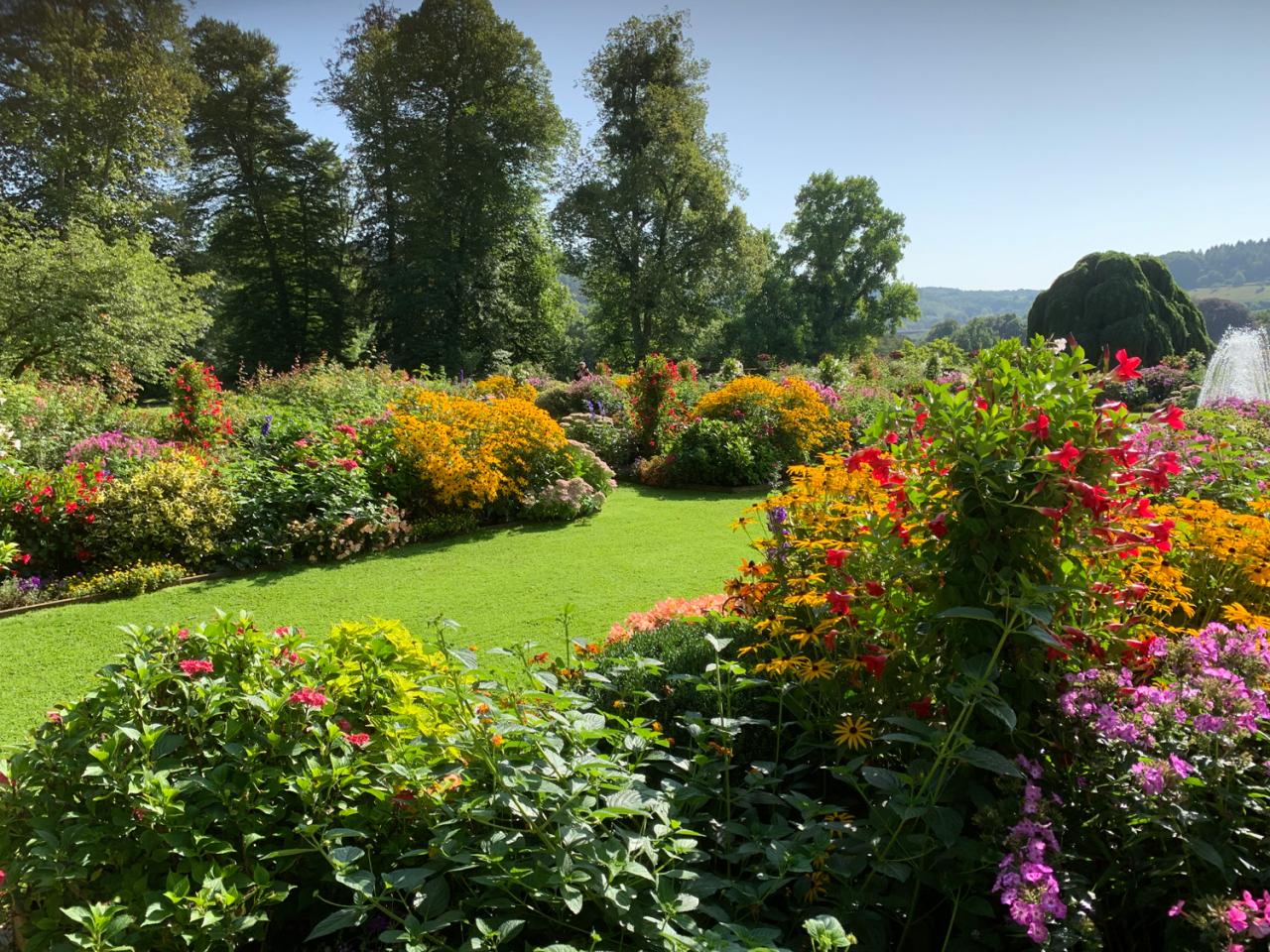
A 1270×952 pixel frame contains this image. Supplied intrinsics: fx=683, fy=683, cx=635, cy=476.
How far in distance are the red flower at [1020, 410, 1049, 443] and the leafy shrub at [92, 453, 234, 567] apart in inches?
245

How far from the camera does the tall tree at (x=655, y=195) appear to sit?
24.9 meters

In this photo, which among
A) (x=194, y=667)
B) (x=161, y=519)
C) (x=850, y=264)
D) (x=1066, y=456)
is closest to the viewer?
(x=1066, y=456)

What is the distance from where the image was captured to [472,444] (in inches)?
301

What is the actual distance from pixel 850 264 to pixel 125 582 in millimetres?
35798

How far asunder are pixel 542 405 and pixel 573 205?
15466 millimetres

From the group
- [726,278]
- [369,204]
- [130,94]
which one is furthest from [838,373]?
[130,94]

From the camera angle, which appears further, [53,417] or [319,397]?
[319,397]

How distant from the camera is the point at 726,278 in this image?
26.5m

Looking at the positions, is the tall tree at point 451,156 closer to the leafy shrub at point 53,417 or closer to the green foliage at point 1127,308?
the leafy shrub at point 53,417

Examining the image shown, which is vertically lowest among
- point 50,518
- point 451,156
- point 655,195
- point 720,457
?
point 720,457

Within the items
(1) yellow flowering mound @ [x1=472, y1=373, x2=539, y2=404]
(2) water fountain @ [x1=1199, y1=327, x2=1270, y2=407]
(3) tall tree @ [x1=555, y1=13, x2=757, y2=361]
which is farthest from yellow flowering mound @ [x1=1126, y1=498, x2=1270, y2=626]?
(3) tall tree @ [x1=555, y1=13, x2=757, y2=361]

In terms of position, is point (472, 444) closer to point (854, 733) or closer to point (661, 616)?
point (661, 616)

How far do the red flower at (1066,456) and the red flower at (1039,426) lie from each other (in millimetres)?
64

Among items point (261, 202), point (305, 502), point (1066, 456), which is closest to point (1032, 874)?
point (1066, 456)
